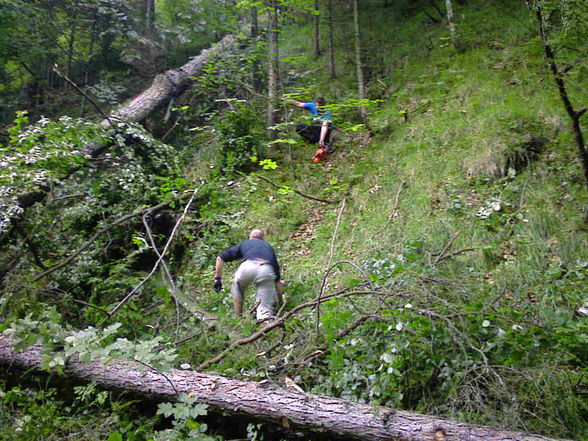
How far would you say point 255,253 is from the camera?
19.3 ft

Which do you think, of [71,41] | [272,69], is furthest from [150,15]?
[272,69]

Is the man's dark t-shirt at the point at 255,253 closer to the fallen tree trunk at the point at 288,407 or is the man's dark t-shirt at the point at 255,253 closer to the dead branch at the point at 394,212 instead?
the dead branch at the point at 394,212

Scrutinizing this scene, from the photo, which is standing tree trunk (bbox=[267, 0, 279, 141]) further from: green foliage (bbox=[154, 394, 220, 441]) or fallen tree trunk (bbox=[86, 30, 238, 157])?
green foliage (bbox=[154, 394, 220, 441])

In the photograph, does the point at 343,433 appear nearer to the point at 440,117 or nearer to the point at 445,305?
the point at 445,305

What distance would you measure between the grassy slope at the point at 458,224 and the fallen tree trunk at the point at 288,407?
0.31 m

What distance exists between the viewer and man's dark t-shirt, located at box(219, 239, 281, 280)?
5.84 metres

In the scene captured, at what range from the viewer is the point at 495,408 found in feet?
10.7

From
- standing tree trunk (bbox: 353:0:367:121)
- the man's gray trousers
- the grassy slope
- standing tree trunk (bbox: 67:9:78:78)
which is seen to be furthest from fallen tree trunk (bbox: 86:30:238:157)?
the man's gray trousers

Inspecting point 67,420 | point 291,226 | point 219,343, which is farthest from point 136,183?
point 67,420

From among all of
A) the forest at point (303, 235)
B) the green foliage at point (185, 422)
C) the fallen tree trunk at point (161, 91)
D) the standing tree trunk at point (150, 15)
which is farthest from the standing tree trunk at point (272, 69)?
the green foliage at point (185, 422)

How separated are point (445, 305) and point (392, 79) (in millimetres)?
7911

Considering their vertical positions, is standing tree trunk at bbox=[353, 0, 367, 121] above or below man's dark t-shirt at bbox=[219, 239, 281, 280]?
above

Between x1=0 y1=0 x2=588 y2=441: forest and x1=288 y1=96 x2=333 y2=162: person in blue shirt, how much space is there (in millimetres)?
67

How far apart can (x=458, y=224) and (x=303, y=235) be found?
9.16 ft
